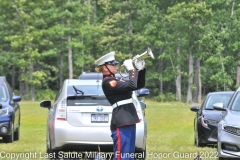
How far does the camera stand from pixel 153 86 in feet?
234

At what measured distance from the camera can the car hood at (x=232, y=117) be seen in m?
12.0

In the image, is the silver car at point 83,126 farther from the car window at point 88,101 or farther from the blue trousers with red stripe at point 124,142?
the blue trousers with red stripe at point 124,142

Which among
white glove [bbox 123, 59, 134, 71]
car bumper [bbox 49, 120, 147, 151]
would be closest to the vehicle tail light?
car bumper [bbox 49, 120, 147, 151]

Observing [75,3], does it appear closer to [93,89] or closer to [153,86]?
[153,86]

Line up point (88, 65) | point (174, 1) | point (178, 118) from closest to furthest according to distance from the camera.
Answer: point (178, 118) → point (174, 1) → point (88, 65)

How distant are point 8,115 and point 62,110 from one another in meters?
4.54

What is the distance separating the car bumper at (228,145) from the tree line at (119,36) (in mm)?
40677

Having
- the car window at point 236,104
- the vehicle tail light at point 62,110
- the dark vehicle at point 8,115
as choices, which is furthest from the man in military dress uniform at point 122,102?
the dark vehicle at point 8,115

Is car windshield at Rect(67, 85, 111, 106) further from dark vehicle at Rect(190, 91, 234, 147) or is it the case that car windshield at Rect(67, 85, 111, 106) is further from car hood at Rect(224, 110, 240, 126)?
dark vehicle at Rect(190, 91, 234, 147)

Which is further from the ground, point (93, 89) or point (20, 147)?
point (93, 89)

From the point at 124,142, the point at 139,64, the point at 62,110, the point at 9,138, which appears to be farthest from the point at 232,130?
the point at 9,138

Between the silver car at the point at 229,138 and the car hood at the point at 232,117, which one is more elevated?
the car hood at the point at 232,117

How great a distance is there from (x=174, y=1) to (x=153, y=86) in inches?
494

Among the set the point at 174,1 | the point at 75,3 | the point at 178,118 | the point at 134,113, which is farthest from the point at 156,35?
the point at 134,113
